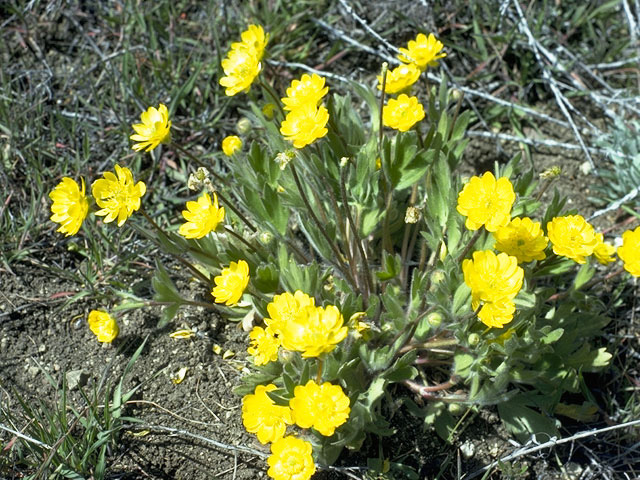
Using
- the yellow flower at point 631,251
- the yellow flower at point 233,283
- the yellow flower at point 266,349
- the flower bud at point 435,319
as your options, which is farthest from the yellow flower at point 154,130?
the yellow flower at point 631,251

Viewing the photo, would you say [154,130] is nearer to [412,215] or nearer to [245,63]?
[245,63]

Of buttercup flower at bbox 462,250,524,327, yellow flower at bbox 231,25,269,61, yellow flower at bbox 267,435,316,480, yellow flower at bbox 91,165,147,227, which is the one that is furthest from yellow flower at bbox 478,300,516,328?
yellow flower at bbox 231,25,269,61

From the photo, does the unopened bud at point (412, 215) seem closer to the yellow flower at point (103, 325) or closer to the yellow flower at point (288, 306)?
the yellow flower at point (288, 306)

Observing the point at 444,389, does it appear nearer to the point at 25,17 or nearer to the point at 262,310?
the point at 262,310

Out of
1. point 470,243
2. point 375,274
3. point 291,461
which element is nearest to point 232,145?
point 375,274

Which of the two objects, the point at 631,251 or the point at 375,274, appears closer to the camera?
the point at 631,251

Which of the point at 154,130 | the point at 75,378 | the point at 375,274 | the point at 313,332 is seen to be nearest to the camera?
the point at 313,332
